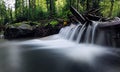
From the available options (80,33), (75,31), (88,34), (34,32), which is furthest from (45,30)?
(88,34)

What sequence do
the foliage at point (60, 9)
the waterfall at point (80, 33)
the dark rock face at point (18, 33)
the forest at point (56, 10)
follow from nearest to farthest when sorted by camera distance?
the waterfall at point (80, 33) → the dark rock face at point (18, 33) → the forest at point (56, 10) → the foliage at point (60, 9)

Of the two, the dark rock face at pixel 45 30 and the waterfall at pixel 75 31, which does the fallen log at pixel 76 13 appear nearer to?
the waterfall at pixel 75 31

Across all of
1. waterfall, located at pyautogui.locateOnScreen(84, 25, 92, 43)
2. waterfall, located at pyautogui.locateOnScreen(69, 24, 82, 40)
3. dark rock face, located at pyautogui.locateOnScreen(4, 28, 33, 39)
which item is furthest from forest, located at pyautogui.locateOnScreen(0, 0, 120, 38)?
waterfall, located at pyautogui.locateOnScreen(84, 25, 92, 43)

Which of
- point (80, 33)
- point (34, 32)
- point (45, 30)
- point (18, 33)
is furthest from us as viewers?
point (34, 32)

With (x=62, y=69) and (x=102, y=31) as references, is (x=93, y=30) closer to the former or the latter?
(x=102, y=31)

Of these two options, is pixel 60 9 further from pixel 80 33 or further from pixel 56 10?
pixel 80 33

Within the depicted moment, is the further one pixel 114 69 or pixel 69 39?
pixel 69 39

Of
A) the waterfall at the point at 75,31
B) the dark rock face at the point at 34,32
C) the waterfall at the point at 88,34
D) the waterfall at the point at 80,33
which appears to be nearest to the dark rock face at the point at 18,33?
the dark rock face at the point at 34,32

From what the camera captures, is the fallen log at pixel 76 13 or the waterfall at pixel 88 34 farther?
the fallen log at pixel 76 13

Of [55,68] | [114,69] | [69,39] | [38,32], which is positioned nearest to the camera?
[114,69]

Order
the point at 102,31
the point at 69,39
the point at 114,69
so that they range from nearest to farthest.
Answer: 1. the point at 114,69
2. the point at 102,31
3. the point at 69,39

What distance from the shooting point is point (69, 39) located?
1827 centimetres

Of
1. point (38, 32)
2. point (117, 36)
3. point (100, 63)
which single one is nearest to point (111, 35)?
point (117, 36)

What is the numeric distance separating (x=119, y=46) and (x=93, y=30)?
2.56m
